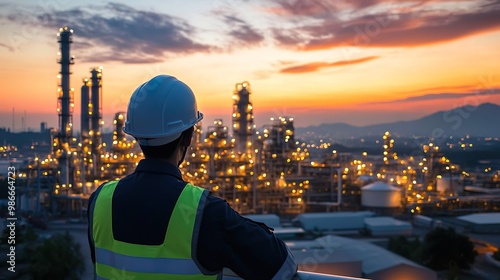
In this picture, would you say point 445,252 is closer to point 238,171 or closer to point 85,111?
point 238,171

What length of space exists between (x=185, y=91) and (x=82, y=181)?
20.1m

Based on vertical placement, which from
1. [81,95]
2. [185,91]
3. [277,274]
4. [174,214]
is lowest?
[277,274]

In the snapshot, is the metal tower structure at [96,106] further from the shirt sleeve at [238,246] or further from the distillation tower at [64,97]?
the shirt sleeve at [238,246]

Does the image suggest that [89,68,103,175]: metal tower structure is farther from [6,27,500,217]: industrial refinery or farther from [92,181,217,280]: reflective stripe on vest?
[92,181,217,280]: reflective stripe on vest

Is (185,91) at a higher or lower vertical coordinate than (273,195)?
higher

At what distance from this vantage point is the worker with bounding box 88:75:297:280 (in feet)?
3.69

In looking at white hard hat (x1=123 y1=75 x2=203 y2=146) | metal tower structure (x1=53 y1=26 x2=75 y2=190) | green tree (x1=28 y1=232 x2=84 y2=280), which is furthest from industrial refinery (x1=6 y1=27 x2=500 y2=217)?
white hard hat (x1=123 y1=75 x2=203 y2=146)

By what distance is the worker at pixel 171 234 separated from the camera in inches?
44.3

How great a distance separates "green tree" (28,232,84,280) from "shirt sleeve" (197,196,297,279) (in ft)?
34.0

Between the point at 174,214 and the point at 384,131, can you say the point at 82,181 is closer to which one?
the point at 384,131

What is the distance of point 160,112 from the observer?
133cm

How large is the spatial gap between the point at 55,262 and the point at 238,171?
422 inches

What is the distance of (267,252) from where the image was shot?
1123 mm

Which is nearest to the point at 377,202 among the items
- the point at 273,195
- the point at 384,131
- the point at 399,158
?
the point at 273,195
